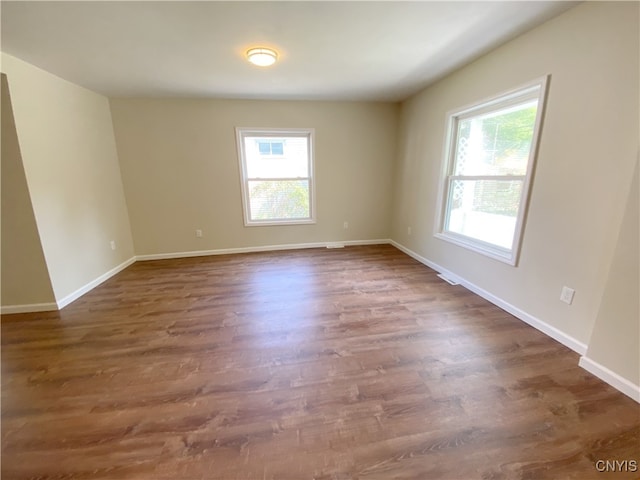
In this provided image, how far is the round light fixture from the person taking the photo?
234 cm

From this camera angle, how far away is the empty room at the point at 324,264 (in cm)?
135

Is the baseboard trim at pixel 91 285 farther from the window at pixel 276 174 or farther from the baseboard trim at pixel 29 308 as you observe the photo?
the window at pixel 276 174

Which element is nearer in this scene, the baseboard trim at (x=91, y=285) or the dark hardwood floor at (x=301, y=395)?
the dark hardwood floor at (x=301, y=395)

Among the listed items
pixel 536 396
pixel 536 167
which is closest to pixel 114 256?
pixel 536 396

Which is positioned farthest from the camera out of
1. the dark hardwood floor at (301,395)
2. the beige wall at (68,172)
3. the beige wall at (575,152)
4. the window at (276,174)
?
the window at (276,174)

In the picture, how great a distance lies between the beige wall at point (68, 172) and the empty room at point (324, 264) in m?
0.03

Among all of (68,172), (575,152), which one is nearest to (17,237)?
(68,172)

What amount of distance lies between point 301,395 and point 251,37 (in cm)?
271

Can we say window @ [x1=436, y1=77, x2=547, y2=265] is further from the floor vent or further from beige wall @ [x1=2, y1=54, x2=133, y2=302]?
beige wall @ [x1=2, y1=54, x2=133, y2=302]

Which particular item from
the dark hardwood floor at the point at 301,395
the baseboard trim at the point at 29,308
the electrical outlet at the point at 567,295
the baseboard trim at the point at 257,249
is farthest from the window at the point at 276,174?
the electrical outlet at the point at 567,295

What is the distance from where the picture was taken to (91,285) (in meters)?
3.18

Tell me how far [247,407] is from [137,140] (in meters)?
4.06

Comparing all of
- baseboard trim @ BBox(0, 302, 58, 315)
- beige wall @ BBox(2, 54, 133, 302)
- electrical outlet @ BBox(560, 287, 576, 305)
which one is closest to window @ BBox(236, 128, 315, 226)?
beige wall @ BBox(2, 54, 133, 302)

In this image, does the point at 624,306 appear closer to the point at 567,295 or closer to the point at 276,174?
the point at 567,295
